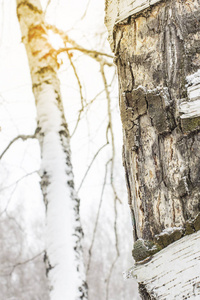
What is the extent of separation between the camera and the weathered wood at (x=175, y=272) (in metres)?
0.56

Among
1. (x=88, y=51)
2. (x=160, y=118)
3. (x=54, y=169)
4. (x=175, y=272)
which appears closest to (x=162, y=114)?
(x=160, y=118)

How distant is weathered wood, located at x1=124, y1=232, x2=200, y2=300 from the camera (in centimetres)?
56

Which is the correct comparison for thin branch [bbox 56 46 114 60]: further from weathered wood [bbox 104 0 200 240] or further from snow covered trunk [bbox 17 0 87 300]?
weathered wood [bbox 104 0 200 240]

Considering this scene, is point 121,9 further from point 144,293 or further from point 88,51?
point 88,51

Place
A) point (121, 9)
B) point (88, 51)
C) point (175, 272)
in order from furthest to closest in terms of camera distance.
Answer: point (88, 51) < point (121, 9) < point (175, 272)

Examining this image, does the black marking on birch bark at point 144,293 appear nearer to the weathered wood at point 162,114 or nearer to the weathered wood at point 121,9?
A: the weathered wood at point 162,114

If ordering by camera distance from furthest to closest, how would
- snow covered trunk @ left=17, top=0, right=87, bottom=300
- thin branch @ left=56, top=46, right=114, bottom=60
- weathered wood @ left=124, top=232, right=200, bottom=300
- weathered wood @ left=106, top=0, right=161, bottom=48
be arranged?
1. thin branch @ left=56, top=46, right=114, bottom=60
2. snow covered trunk @ left=17, top=0, right=87, bottom=300
3. weathered wood @ left=106, top=0, right=161, bottom=48
4. weathered wood @ left=124, top=232, right=200, bottom=300

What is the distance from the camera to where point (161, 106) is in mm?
669

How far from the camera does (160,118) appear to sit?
67cm

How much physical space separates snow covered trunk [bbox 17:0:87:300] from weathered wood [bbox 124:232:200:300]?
1.43m

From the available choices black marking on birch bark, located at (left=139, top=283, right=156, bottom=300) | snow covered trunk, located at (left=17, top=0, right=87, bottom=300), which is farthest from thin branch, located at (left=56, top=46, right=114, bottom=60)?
black marking on birch bark, located at (left=139, top=283, right=156, bottom=300)

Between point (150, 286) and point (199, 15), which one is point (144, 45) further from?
point (150, 286)

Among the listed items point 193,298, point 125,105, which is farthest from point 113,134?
point 193,298

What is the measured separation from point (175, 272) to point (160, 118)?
30 centimetres
